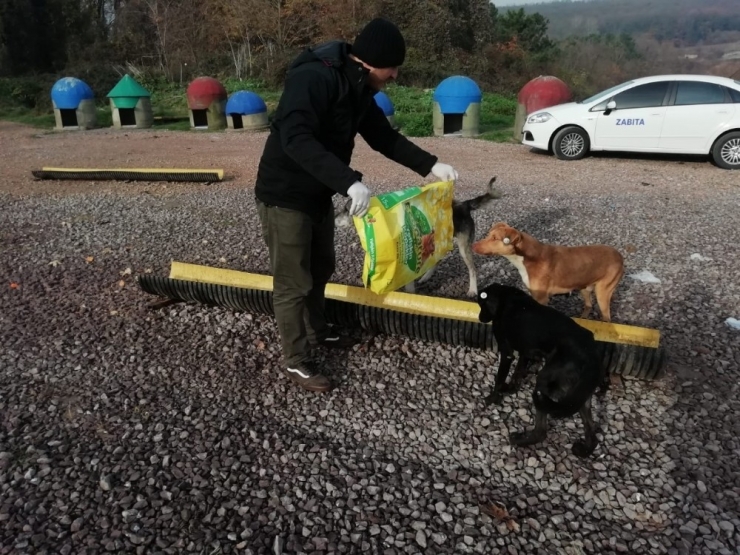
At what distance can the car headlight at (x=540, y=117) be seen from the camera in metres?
11.9

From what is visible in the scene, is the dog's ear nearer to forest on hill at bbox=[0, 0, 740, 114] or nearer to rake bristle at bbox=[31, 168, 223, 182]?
rake bristle at bbox=[31, 168, 223, 182]

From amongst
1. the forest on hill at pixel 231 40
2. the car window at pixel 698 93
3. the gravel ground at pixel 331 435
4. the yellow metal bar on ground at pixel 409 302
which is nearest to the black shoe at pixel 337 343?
the gravel ground at pixel 331 435

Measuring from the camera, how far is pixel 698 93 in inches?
421

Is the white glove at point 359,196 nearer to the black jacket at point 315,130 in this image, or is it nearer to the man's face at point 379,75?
the black jacket at point 315,130

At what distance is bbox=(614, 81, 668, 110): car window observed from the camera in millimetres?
10859

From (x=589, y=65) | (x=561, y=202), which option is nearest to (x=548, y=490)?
(x=561, y=202)

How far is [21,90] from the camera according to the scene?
22938 mm

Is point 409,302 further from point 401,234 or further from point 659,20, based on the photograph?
point 659,20

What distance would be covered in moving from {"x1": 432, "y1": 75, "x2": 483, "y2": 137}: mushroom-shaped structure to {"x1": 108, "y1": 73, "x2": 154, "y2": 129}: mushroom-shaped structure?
9.20m

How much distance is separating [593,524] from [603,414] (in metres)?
0.90

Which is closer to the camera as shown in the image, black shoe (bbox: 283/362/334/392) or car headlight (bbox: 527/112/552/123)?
black shoe (bbox: 283/362/334/392)

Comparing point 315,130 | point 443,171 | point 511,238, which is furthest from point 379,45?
point 511,238

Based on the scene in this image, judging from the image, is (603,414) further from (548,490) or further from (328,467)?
(328,467)

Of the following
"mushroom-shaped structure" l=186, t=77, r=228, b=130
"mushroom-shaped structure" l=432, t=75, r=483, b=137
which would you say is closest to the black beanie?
"mushroom-shaped structure" l=432, t=75, r=483, b=137
